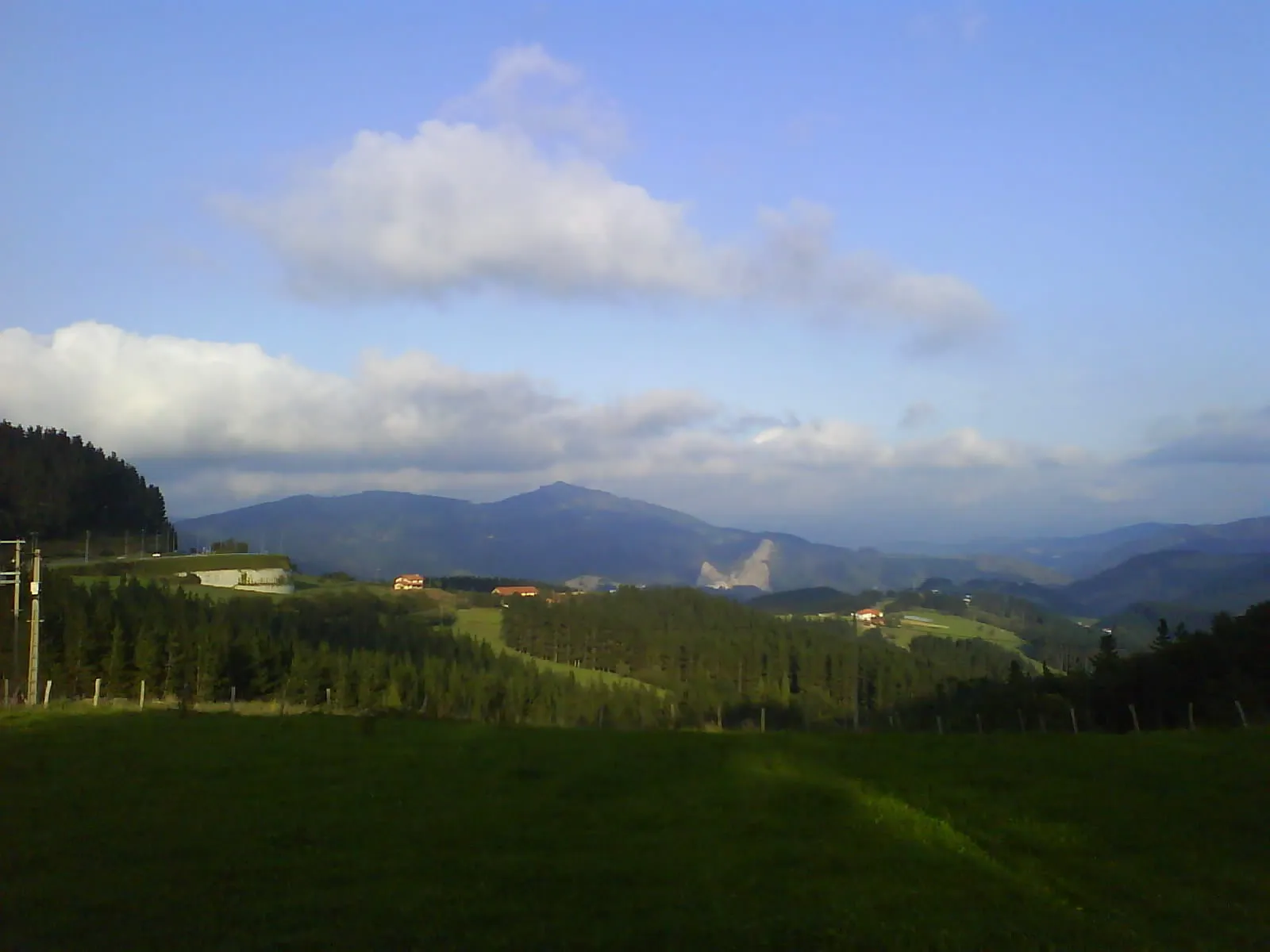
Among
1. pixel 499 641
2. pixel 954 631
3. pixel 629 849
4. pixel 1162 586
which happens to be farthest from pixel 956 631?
pixel 629 849

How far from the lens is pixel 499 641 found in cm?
9369

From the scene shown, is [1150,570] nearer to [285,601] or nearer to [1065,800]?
[285,601]

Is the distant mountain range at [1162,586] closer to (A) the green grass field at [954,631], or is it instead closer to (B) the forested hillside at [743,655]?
(A) the green grass field at [954,631]

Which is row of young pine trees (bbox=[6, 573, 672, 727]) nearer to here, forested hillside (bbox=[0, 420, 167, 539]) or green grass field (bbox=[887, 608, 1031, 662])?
forested hillside (bbox=[0, 420, 167, 539])

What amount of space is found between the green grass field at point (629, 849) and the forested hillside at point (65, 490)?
77560 millimetres

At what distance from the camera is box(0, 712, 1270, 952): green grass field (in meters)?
9.60

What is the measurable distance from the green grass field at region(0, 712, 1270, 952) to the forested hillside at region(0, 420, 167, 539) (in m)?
77.6

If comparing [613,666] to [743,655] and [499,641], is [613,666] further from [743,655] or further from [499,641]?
[743,655]

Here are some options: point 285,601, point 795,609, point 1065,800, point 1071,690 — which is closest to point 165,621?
point 285,601

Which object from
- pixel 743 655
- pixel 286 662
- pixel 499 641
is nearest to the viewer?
pixel 286 662

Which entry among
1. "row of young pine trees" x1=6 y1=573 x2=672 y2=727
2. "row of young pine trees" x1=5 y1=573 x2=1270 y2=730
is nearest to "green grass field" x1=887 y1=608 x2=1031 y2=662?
"row of young pine trees" x1=5 y1=573 x2=1270 y2=730

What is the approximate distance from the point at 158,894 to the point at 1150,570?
192 metres

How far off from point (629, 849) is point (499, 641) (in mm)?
82042

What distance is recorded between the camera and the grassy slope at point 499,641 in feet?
275
